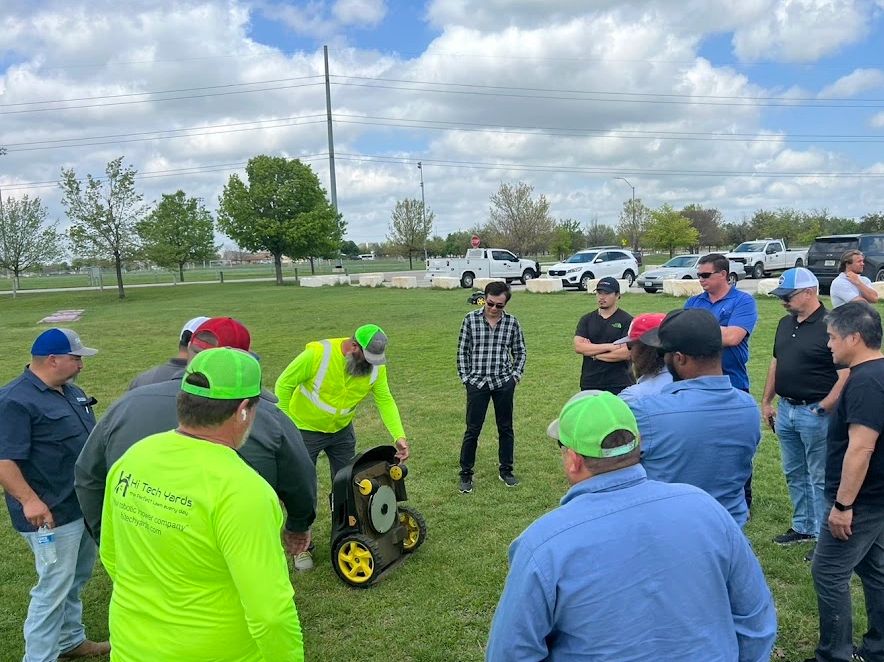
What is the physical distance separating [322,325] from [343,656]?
48.1 feet

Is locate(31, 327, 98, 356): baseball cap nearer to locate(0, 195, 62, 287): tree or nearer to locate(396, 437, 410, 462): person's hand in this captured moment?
locate(396, 437, 410, 462): person's hand

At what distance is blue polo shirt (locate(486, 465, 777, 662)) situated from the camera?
150cm

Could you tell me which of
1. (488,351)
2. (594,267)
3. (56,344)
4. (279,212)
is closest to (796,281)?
(488,351)

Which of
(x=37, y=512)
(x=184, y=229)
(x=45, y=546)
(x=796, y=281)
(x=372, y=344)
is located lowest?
(x=45, y=546)

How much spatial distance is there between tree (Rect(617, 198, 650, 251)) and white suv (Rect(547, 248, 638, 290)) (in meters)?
25.4

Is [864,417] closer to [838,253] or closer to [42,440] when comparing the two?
[42,440]

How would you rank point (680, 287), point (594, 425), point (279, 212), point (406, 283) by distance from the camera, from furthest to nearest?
point (279, 212), point (406, 283), point (680, 287), point (594, 425)

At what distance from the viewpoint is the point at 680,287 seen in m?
21.7

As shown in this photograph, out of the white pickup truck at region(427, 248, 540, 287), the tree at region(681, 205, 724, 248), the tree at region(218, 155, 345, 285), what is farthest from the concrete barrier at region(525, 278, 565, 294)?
the tree at region(681, 205, 724, 248)

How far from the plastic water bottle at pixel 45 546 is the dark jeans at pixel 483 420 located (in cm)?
346

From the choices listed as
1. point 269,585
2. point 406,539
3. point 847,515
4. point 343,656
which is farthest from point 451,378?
point 269,585

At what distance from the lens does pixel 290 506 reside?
116 inches

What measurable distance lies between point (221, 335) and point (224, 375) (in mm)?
1309

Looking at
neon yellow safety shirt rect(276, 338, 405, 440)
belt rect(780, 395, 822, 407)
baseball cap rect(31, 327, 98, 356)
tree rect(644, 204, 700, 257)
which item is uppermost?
tree rect(644, 204, 700, 257)
